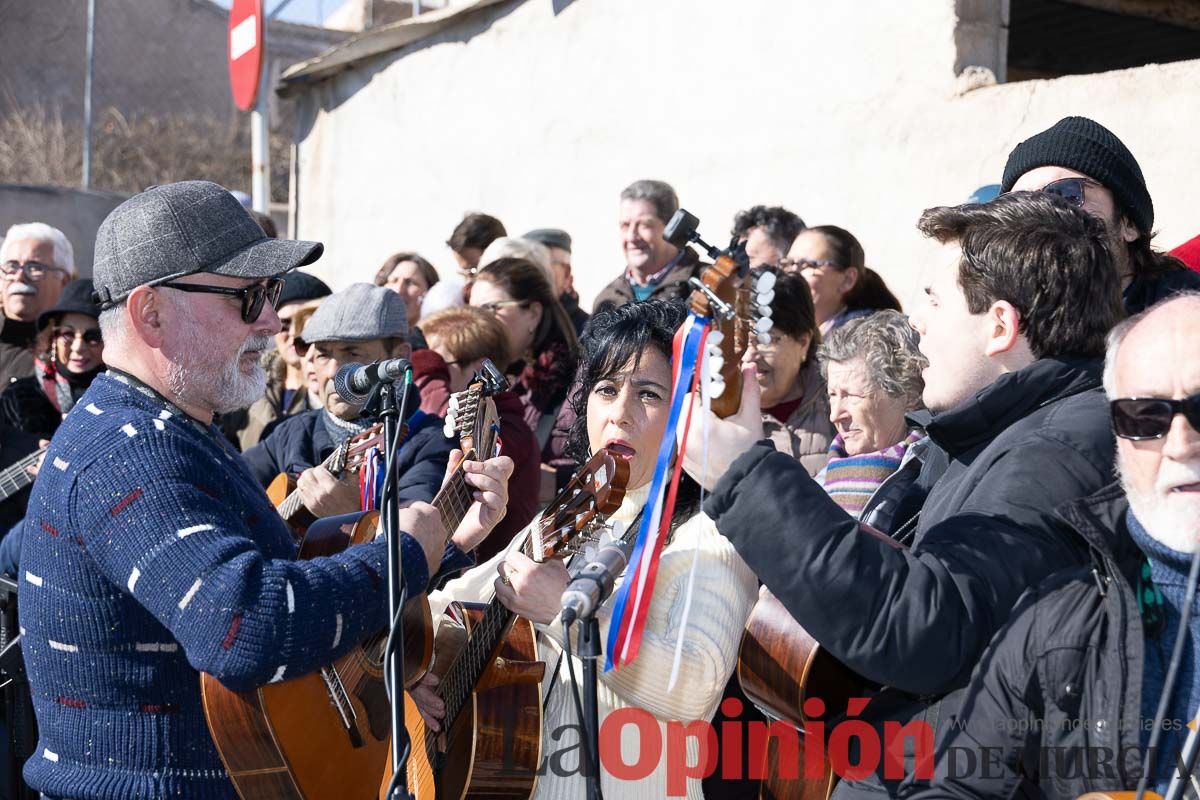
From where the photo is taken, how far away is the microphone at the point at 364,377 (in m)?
2.74

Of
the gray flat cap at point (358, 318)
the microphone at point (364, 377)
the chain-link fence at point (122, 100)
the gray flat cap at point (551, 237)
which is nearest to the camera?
the microphone at point (364, 377)

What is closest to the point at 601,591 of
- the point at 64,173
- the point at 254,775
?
the point at 254,775

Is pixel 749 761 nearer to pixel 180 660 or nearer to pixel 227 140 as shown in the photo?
pixel 180 660

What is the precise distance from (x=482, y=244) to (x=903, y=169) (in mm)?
2559

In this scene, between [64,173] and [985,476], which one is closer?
[985,476]

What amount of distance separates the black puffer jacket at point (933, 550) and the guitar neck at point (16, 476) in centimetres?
355

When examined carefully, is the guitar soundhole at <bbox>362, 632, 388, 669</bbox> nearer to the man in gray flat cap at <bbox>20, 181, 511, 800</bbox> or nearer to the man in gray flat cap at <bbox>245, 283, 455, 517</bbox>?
the man in gray flat cap at <bbox>20, 181, 511, 800</bbox>

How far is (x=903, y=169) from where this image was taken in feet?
21.1

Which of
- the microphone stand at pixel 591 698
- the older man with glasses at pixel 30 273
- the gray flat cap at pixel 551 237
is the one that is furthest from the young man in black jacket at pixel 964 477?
the older man with glasses at pixel 30 273

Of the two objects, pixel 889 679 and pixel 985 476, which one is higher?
pixel 985 476

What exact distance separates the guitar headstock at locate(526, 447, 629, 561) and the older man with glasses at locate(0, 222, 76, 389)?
4847 mm

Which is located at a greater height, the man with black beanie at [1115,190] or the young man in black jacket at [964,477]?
the man with black beanie at [1115,190]

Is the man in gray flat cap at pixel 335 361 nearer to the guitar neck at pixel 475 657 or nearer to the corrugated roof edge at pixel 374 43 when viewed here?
the guitar neck at pixel 475 657

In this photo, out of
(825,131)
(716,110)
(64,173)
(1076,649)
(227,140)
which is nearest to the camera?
(1076,649)
